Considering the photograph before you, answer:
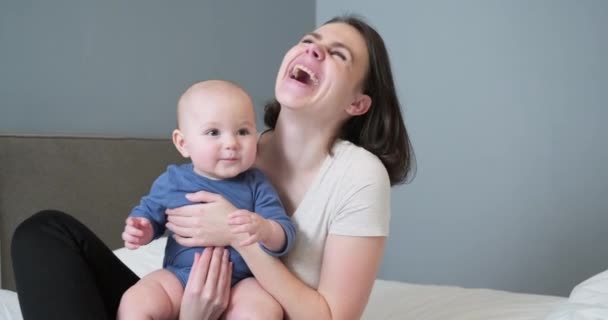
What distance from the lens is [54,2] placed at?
220cm

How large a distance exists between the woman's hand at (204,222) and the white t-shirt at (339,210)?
17 cm

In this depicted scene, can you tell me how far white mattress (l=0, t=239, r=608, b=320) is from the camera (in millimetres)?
1629

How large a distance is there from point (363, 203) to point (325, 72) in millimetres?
283

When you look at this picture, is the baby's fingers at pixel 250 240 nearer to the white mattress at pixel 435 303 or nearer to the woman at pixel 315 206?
the woman at pixel 315 206

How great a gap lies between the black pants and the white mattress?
552 mm

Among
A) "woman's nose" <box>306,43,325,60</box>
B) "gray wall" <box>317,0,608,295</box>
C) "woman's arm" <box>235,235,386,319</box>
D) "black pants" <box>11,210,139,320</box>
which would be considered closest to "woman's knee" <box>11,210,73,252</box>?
"black pants" <box>11,210,139,320</box>

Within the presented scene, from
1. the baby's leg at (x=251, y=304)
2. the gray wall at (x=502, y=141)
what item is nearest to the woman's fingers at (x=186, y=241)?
the baby's leg at (x=251, y=304)

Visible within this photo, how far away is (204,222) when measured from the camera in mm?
1087

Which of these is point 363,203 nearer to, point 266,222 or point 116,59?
point 266,222

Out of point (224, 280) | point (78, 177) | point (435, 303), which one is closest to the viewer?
point (224, 280)

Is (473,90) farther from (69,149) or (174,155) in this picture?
(69,149)

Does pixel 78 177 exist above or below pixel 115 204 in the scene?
above

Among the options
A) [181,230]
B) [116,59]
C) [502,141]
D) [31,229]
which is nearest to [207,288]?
[181,230]

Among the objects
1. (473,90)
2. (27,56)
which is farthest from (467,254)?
(27,56)
